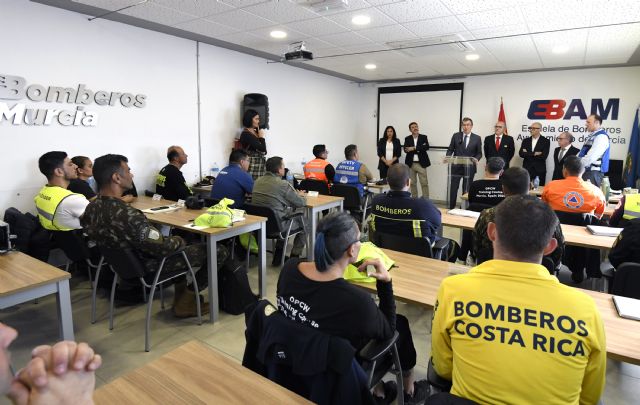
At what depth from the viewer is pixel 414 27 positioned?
4.58 meters

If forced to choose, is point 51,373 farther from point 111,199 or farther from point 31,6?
point 31,6

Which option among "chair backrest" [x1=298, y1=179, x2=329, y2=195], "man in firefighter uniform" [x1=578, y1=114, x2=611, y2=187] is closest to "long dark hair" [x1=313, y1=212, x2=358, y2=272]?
"chair backrest" [x1=298, y1=179, x2=329, y2=195]

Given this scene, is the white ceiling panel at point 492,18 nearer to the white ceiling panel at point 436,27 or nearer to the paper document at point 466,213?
the white ceiling panel at point 436,27

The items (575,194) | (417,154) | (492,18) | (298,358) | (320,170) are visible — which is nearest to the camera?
(298,358)

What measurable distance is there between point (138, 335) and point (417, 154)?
6.78 m

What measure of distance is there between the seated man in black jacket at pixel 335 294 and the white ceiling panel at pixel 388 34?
12.0 ft

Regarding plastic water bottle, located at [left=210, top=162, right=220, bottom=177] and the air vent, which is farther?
plastic water bottle, located at [left=210, top=162, right=220, bottom=177]

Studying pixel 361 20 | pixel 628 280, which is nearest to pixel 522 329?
pixel 628 280

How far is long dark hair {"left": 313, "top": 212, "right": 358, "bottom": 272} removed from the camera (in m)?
1.57

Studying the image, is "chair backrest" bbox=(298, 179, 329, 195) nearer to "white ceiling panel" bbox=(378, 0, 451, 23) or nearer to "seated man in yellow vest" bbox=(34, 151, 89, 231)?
"white ceiling panel" bbox=(378, 0, 451, 23)

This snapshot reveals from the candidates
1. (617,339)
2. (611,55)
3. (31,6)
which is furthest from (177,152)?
(611,55)

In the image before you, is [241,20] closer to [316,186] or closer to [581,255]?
[316,186]

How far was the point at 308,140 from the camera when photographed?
26.2 feet

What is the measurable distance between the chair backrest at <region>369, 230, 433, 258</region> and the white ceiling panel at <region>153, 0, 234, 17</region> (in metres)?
2.69
